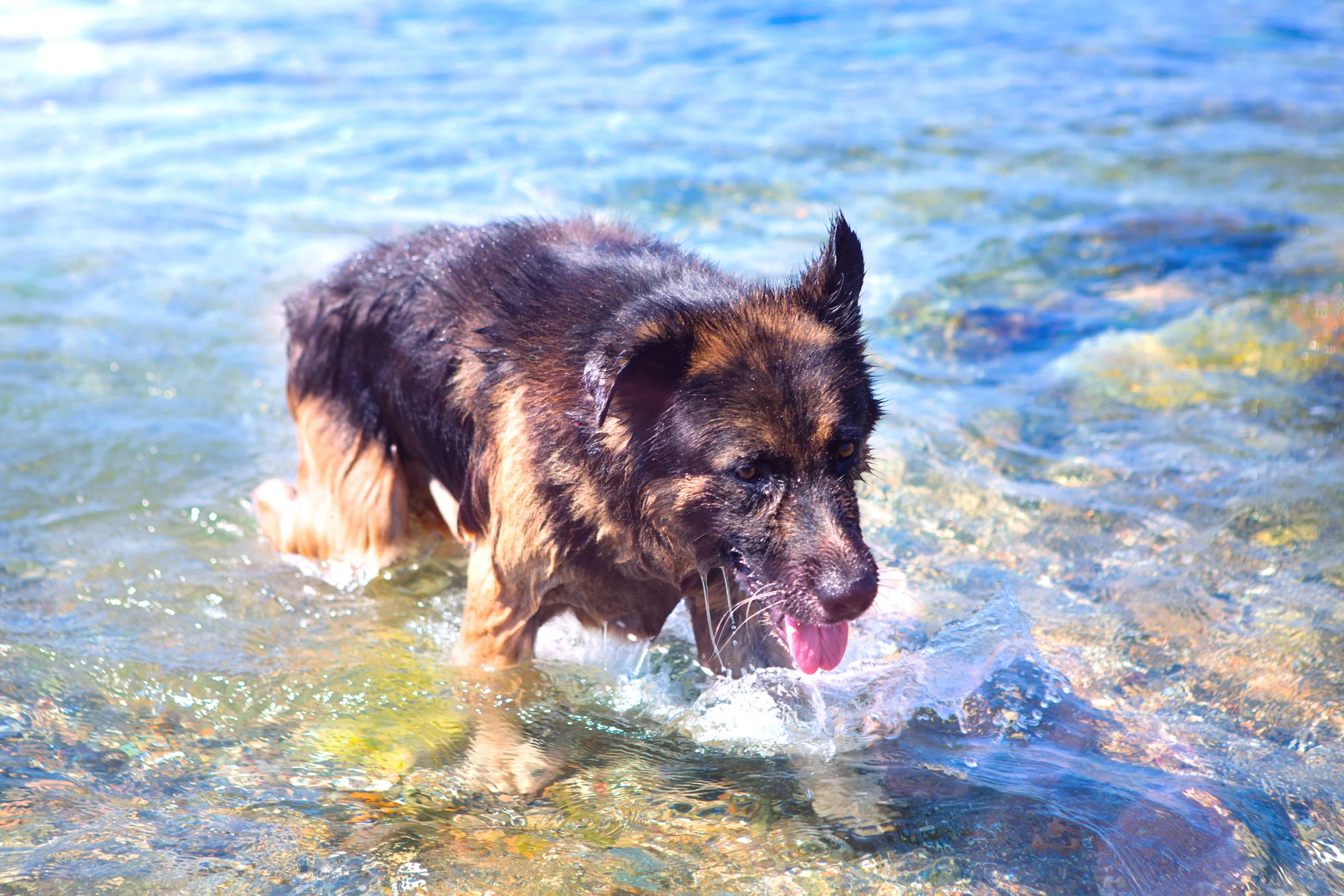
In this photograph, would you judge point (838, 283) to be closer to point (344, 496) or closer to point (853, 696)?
point (853, 696)

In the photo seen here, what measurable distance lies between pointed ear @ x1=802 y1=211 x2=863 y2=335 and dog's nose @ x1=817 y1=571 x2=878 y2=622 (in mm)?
1075

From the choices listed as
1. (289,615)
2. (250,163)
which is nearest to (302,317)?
(289,615)

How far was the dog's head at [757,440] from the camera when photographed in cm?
400

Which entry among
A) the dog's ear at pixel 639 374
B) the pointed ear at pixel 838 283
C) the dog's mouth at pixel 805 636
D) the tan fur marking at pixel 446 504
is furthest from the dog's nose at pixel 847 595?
the tan fur marking at pixel 446 504

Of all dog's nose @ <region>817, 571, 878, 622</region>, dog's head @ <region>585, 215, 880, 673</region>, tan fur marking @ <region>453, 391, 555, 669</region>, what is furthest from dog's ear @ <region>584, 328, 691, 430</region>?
dog's nose @ <region>817, 571, 878, 622</region>

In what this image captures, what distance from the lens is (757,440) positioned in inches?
158

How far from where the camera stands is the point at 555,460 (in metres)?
A: 4.48

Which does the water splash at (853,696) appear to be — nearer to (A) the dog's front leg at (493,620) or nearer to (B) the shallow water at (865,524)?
(B) the shallow water at (865,524)

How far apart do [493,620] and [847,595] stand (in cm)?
174

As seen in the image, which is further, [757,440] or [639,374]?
[639,374]

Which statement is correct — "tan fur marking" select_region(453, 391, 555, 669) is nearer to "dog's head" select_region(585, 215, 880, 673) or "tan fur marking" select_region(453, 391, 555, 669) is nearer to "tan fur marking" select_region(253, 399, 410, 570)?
"dog's head" select_region(585, 215, 880, 673)

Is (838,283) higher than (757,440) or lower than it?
higher

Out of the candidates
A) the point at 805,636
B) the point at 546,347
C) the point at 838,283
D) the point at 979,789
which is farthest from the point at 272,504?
the point at 979,789

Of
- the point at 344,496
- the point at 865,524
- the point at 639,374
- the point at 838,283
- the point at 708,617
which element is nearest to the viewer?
the point at 639,374
